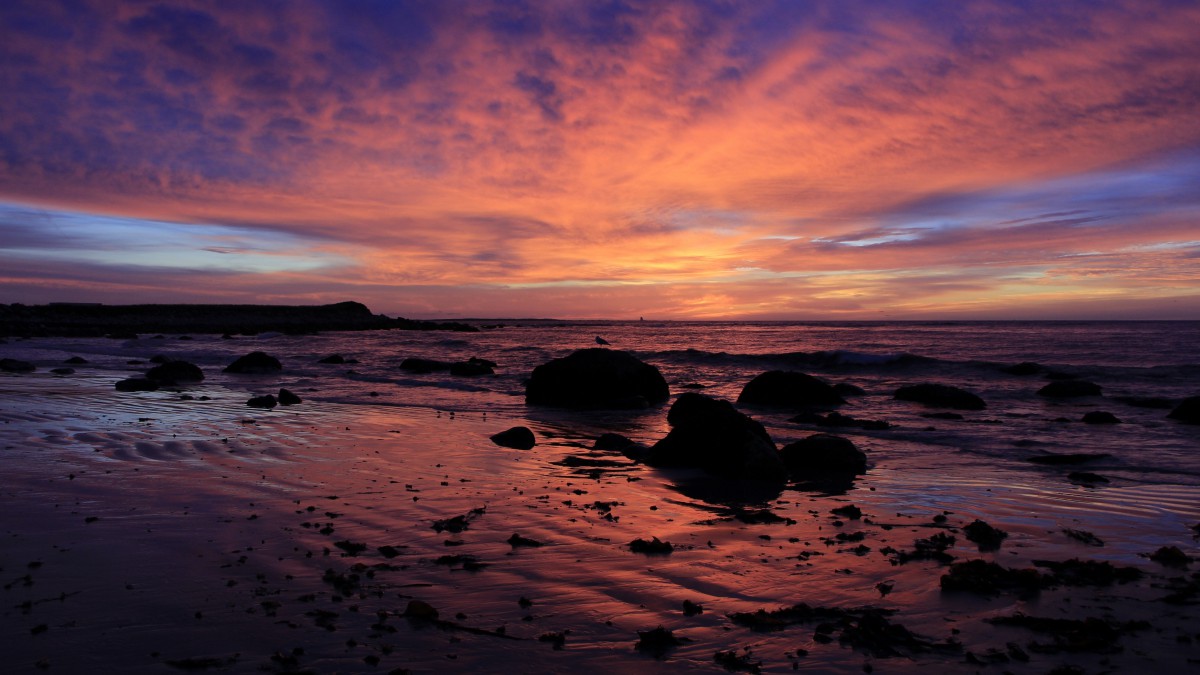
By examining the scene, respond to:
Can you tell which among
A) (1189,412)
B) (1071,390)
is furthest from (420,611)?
(1071,390)

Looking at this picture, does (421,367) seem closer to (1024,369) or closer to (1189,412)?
(1189,412)

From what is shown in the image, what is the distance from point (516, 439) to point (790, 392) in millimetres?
10365

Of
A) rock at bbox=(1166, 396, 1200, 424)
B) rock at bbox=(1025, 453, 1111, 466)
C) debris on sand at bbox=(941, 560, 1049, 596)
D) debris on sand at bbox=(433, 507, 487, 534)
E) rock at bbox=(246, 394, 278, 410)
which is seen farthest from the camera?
rock at bbox=(246, 394, 278, 410)

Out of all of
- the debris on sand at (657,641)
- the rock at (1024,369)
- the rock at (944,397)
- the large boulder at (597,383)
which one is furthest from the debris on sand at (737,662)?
the rock at (1024,369)

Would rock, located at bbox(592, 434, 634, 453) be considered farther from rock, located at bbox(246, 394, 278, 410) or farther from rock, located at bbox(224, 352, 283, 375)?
rock, located at bbox(224, 352, 283, 375)

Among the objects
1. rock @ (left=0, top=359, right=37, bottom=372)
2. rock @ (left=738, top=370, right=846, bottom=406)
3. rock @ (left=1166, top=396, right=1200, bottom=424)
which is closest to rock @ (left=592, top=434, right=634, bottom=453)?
rock @ (left=738, top=370, right=846, bottom=406)

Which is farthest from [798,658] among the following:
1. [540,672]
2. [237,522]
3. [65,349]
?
[65,349]

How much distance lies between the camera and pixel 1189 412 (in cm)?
1546

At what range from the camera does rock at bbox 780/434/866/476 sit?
10.5 metres

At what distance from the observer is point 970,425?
1573 centimetres

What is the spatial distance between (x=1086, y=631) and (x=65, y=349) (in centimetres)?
4627

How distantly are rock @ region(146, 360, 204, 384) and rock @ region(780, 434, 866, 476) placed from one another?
18841mm

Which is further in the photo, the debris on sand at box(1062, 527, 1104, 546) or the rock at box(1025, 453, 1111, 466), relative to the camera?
the rock at box(1025, 453, 1111, 466)

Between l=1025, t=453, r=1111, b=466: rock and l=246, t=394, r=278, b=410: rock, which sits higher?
l=246, t=394, r=278, b=410: rock
